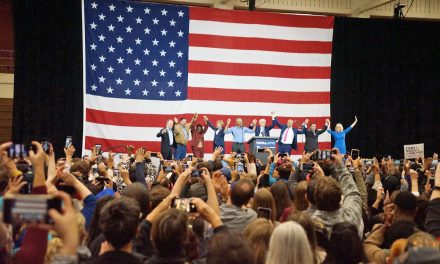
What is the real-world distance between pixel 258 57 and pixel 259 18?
1.10 m

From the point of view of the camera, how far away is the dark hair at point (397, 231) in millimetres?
2892

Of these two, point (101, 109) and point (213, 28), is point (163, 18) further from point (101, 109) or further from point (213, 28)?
point (101, 109)

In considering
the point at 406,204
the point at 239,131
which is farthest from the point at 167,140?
the point at 406,204

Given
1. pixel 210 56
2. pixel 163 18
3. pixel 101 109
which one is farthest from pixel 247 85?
pixel 101 109

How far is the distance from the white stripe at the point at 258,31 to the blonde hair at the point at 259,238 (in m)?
12.8

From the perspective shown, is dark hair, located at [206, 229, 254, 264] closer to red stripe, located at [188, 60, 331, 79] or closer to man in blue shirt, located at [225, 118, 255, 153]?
man in blue shirt, located at [225, 118, 255, 153]

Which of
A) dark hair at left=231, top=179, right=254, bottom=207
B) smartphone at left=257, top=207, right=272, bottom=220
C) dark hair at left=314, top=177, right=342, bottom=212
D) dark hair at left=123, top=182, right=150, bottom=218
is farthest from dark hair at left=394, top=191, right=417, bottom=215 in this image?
dark hair at left=123, top=182, right=150, bottom=218

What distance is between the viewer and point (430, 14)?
18.1 meters

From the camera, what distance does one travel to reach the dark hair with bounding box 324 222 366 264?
2352 millimetres

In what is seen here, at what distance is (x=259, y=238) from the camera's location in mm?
2391

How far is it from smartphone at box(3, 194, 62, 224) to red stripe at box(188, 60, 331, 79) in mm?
13545

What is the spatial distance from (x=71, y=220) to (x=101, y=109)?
12.6 meters

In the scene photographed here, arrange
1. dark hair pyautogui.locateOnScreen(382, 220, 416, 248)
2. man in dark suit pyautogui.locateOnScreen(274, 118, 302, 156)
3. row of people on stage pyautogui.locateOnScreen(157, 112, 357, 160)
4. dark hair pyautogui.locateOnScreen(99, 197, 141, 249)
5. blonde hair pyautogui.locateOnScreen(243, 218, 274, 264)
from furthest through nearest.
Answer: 1. man in dark suit pyautogui.locateOnScreen(274, 118, 302, 156)
2. row of people on stage pyautogui.locateOnScreen(157, 112, 357, 160)
3. dark hair pyautogui.locateOnScreen(382, 220, 416, 248)
4. blonde hair pyautogui.locateOnScreen(243, 218, 274, 264)
5. dark hair pyautogui.locateOnScreen(99, 197, 141, 249)

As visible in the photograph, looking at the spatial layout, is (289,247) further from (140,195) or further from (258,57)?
(258,57)
